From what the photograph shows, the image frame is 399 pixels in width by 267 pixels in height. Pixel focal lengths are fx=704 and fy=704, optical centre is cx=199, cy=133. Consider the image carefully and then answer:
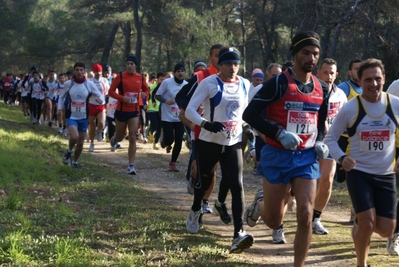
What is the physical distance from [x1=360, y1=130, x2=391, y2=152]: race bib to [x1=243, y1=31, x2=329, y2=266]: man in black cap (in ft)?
1.33

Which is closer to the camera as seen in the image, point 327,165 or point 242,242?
point 242,242

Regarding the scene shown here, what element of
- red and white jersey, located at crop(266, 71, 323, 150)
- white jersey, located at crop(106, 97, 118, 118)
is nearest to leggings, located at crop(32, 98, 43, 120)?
white jersey, located at crop(106, 97, 118, 118)

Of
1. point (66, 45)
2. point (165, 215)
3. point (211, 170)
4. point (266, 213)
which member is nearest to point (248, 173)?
point (165, 215)

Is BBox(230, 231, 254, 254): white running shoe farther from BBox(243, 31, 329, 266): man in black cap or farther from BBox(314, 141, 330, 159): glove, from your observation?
BBox(314, 141, 330, 159): glove

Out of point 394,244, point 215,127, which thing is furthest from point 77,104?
point 394,244

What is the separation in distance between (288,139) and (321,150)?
363 millimetres

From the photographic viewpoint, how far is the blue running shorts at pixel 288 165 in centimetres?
598

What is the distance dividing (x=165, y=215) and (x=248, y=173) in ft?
20.8

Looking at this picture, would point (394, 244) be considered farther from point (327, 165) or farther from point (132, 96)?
point (132, 96)

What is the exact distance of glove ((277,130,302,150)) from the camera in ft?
18.9

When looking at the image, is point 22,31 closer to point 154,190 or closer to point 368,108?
point 154,190

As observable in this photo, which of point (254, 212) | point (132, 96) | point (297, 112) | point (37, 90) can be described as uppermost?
point (37, 90)

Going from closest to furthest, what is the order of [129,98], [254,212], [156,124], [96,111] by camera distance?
[254,212]
[129,98]
[96,111]
[156,124]

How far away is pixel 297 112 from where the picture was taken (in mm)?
6023
